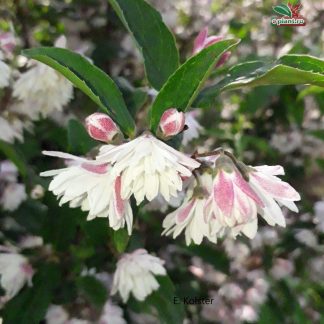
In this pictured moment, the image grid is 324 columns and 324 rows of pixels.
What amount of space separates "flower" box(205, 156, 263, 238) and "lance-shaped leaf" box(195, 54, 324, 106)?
0.12 meters

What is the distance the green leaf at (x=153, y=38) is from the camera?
932 millimetres

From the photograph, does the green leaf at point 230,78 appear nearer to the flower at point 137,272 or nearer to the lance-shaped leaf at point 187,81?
the lance-shaped leaf at point 187,81

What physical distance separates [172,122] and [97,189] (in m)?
0.14

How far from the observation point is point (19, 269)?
125 centimetres

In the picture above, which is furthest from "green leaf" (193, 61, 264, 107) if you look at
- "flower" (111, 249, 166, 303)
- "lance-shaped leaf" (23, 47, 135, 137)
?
"flower" (111, 249, 166, 303)

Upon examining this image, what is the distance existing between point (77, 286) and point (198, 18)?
150 centimetres

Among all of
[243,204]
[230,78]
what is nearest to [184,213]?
[243,204]

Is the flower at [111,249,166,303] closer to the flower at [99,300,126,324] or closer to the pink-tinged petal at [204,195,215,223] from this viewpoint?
the flower at [99,300,126,324]

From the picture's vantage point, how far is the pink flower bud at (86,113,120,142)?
78 cm

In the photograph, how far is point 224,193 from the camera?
765mm

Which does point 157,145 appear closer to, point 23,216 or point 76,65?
point 76,65

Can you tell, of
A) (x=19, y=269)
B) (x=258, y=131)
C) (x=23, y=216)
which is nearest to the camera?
(x=19, y=269)

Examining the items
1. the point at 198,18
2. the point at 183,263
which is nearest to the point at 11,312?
the point at 183,263

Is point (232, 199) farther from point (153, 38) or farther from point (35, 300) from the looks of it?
point (35, 300)
